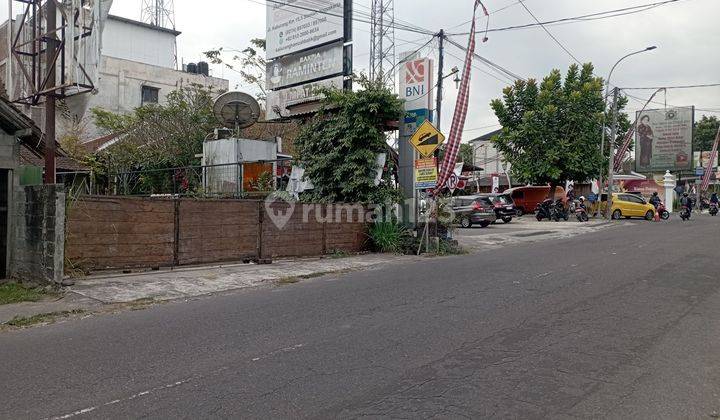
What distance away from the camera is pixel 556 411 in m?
4.18

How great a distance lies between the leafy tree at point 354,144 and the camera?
16.2 meters

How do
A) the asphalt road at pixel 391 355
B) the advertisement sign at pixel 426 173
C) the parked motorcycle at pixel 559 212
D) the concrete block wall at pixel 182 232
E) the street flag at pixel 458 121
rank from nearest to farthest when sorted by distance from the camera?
1. the asphalt road at pixel 391 355
2. the concrete block wall at pixel 182 232
3. the advertisement sign at pixel 426 173
4. the street flag at pixel 458 121
5. the parked motorcycle at pixel 559 212

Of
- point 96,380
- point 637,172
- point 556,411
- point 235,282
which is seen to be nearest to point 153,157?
point 235,282

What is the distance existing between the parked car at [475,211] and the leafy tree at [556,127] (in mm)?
7541

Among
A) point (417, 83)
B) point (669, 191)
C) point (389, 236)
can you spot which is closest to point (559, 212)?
point (669, 191)

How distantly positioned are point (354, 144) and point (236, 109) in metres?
5.22

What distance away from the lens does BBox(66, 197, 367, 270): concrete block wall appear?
1046cm

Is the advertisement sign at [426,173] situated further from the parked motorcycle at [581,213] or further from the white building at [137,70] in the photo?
the white building at [137,70]

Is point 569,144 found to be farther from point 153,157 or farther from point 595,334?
point 595,334

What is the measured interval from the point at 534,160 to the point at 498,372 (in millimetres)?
31350

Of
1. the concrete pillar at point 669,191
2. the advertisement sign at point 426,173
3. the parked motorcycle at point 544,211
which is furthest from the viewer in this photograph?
the concrete pillar at point 669,191

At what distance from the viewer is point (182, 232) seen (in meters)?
11.9

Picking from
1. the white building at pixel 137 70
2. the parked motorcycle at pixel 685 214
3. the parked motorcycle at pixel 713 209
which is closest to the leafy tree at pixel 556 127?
the parked motorcycle at pixel 685 214

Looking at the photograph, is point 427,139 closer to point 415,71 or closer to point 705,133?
point 415,71
